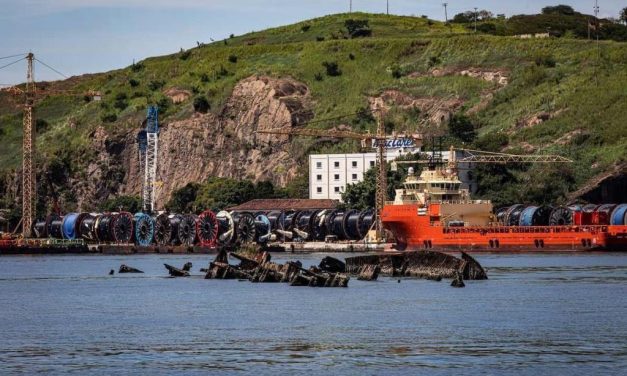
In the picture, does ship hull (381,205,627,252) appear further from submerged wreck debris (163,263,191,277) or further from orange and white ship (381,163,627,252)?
submerged wreck debris (163,263,191,277)

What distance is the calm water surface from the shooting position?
57.3 m

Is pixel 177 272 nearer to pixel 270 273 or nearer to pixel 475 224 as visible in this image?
pixel 270 273

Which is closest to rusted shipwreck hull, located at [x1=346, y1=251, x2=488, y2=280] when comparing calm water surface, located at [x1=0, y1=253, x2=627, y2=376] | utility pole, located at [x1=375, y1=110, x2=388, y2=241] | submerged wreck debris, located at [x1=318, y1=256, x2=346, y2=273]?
submerged wreck debris, located at [x1=318, y1=256, x2=346, y2=273]

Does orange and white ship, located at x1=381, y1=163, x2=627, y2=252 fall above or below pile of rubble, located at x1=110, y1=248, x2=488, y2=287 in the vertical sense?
above

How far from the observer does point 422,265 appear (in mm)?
105875

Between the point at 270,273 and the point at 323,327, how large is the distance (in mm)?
34485

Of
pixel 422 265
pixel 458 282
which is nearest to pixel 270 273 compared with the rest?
pixel 422 265

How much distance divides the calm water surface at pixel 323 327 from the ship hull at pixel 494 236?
123ft

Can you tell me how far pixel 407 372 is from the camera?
179ft

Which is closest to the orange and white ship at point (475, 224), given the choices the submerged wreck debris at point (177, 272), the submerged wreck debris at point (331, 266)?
the submerged wreck debris at point (177, 272)

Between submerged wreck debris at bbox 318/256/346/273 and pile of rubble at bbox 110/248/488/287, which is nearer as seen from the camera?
pile of rubble at bbox 110/248/488/287

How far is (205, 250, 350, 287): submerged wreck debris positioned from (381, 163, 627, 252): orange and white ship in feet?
154

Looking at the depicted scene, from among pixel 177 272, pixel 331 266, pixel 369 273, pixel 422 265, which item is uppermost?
pixel 422 265

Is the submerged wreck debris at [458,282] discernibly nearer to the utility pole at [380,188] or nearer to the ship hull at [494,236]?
the ship hull at [494,236]
